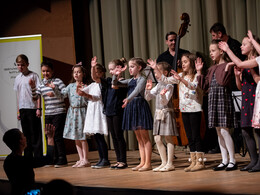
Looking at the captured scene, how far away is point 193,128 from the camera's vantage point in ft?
13.6

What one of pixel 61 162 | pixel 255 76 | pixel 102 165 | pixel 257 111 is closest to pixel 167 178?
pixel 257 111

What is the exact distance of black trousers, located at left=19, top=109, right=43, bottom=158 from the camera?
5457 millimetres

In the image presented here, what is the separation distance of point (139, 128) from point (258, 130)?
4.02 feet

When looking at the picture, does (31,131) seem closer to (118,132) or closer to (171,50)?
(118,132)

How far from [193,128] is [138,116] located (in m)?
0.60

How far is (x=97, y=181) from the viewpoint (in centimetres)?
383

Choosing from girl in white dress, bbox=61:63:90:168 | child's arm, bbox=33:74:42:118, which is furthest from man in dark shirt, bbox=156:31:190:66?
child's arm, bbox=33:74:42:118

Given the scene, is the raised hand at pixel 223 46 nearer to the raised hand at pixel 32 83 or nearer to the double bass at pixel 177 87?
the double bass at pixel 177 87

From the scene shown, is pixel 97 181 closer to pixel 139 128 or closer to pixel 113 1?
pixel 139 128

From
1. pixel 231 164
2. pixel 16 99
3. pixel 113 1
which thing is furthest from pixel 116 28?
pixel 231 164

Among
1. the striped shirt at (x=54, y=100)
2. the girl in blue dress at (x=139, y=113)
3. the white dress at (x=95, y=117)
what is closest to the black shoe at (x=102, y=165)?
the white dress at (x=95, y=117)

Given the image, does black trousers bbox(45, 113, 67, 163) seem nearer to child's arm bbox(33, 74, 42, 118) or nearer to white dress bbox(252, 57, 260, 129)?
child's arm bbox(33, 74, 42, 118)

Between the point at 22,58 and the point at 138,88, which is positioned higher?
the point at 22,58


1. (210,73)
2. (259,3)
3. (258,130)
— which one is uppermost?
(259,3)
